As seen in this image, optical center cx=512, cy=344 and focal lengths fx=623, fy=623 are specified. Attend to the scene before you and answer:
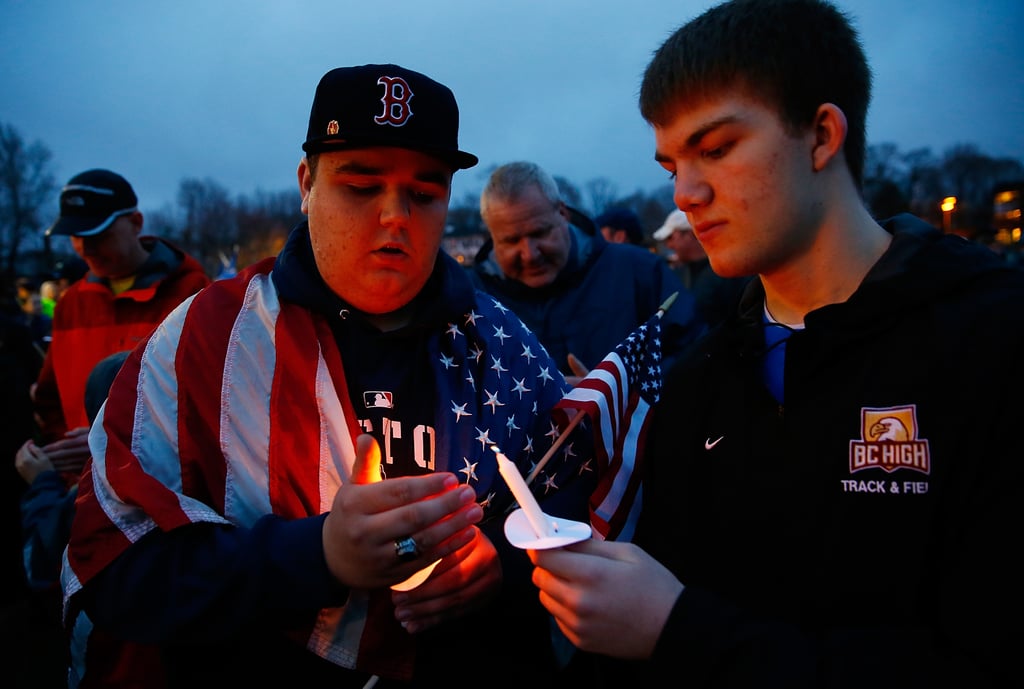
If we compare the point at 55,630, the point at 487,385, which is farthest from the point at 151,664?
the point at 55,630

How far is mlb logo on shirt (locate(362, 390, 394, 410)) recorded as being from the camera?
6.80 ft

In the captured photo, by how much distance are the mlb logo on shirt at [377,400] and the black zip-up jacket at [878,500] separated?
1039mm

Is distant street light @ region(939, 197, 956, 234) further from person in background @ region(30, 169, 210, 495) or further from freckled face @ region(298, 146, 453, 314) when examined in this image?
person in background @ region(30, 169, 210, 495)

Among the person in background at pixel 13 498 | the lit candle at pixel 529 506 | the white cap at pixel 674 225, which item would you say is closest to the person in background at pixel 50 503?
the person in background at pixel 13 498

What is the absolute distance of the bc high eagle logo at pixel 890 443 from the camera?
1467mm

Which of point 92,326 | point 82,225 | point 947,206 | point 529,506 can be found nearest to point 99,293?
point 92,326

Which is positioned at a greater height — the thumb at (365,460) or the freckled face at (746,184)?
the freckled face at (746,184)

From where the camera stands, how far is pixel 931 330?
1530 mm

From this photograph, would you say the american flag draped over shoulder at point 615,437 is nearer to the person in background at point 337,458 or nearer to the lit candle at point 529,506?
the person in background at point 337,458

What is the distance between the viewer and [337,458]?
1.93 meters

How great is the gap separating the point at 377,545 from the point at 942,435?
1365 millimetres

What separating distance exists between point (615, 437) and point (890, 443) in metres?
1.12

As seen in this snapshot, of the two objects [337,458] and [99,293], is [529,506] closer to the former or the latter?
[337,458]

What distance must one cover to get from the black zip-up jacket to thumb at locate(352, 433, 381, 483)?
82cm
